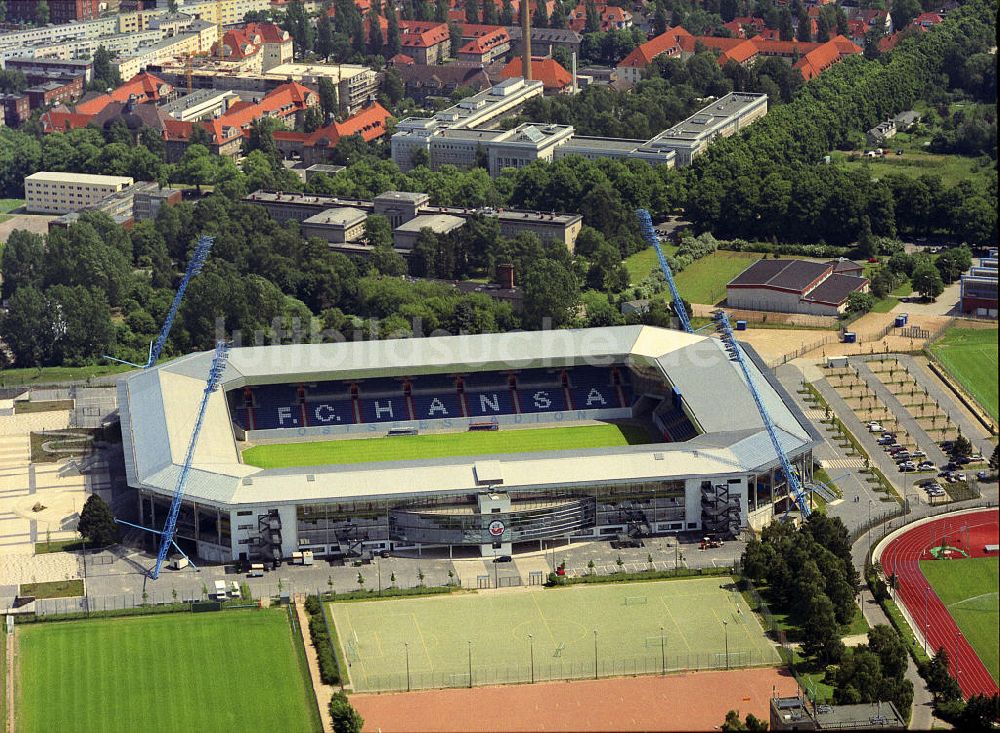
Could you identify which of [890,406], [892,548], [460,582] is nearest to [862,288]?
[890,406]

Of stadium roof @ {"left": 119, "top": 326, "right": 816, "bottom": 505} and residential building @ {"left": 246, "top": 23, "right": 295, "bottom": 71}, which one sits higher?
stadium roof @ {"left": 119, "top": 326, "right": 816, "bottom": 505}

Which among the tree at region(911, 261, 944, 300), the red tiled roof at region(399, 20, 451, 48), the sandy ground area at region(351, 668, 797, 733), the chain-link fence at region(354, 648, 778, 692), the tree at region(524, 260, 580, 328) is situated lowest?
the red tiled roof at region(399, 20, 451, 48)

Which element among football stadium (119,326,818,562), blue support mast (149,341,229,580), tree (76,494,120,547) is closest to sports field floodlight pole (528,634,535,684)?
football stadium (119,326,818,562)

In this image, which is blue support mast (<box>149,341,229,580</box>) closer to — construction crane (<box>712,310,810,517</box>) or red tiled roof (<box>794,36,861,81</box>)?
construction crane (<box>712,310,810,517</box>)

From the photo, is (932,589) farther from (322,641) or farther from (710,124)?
(710,124)

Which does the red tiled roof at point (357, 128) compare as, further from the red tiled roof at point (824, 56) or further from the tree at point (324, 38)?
the red tiled roof at point (824, 56)

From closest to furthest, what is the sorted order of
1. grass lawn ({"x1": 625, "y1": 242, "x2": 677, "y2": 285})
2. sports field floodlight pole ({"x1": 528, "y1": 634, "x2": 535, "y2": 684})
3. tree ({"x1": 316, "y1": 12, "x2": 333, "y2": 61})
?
sports field floodlight pole ({"x1": 528, "y1": 634, "x2": 535, "y2": 684})
grass lawn ({"x1": 625, "y1": 242, "x2": 677, "y2": 285})
tree ({"x1": 316, "y1": 12, "x2": 333, "y2": 61})
